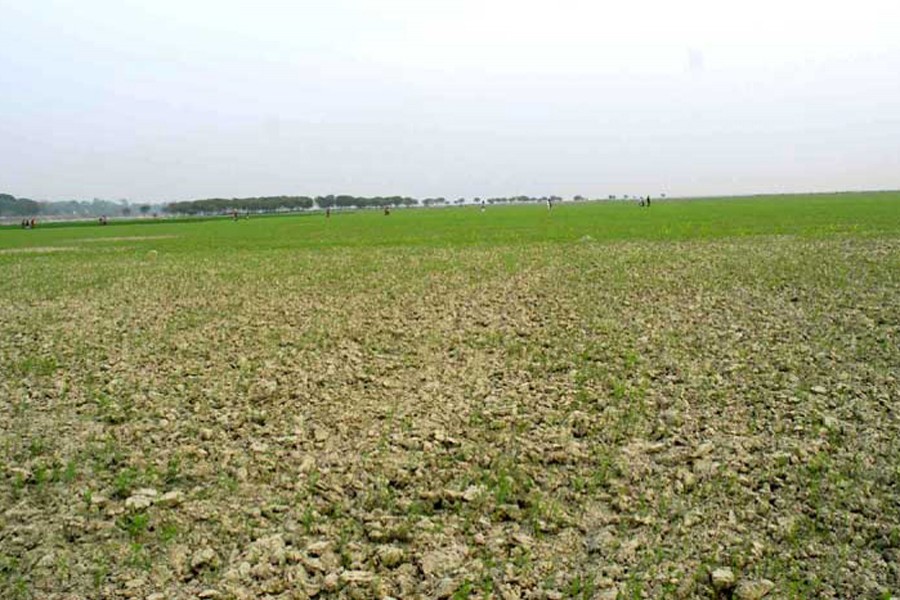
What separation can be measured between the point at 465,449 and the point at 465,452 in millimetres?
95

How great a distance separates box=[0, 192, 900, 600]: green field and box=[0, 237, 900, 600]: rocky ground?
34 mm

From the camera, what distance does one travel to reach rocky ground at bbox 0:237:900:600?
Answer: 5.76m

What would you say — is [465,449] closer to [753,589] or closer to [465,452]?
[465,452]

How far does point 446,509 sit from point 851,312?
12242 mm

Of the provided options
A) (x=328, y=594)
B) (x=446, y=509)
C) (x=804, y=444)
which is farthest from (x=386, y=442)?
(x=804, y=444)

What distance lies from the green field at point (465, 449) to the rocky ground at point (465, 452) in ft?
0.11

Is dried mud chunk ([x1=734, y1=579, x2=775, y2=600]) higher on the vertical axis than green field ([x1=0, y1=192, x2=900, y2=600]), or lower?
lower

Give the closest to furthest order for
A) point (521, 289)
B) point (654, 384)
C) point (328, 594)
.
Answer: point (328, 594), point (654, 384), point (521, 289)

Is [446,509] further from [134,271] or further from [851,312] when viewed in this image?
[134,271]

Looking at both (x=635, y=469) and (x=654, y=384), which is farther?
(x=654, y=384)

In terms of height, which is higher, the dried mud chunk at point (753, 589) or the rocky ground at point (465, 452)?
the rocky ground at point (465, 452)

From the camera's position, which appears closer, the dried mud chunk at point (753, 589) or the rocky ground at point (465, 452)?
the dried mud chunk at point (753, 589)

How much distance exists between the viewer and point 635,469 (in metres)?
7.41

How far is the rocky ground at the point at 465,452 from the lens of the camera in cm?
576
